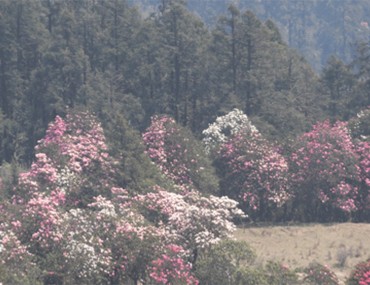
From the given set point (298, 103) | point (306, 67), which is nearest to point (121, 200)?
point (298, 103)

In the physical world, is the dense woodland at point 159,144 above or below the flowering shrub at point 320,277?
above

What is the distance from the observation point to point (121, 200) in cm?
3819

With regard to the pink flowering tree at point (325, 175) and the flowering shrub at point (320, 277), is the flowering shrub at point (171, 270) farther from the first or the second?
the pink flowering tree at point (325, 175)

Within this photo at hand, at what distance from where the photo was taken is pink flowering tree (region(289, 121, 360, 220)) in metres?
46.7

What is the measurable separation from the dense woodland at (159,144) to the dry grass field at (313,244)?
153 centimetres

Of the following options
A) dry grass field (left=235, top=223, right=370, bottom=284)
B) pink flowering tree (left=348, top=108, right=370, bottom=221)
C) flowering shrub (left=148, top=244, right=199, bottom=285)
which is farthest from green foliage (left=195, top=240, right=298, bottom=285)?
pink flowering tree (left=348, top=108, right=370, bottom=221)

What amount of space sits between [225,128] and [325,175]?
9013 millimetres

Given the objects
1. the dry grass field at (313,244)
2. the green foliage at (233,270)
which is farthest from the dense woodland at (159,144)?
the dry grass field at (313,244)

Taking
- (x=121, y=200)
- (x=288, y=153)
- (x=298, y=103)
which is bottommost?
(x=121, y=200)

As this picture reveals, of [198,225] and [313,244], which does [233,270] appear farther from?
[313,244]

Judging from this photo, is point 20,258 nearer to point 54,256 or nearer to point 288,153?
point 54,256

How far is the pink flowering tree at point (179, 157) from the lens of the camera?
45.5m

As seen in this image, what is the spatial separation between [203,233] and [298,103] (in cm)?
3382

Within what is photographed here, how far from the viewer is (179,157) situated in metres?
46.2
